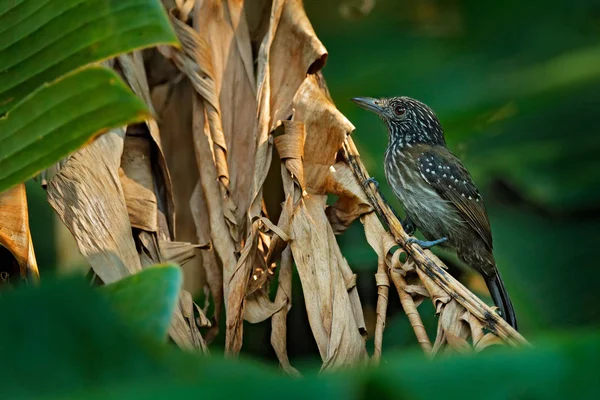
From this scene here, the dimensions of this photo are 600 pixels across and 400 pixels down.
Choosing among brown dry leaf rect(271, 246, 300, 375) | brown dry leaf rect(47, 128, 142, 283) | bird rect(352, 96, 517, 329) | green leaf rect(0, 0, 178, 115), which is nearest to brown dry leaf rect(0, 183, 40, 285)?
brown dry leaf rect(47, 128, 142, 283)

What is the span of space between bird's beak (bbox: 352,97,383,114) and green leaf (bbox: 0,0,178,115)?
50.5 inches

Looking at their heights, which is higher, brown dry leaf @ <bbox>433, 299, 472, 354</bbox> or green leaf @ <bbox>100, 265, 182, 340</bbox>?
brown dry leaf @ <bbox>433, 299, 472, 354</bbox>

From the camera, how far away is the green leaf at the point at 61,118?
3.44ft

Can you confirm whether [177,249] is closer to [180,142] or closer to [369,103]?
[180,142]

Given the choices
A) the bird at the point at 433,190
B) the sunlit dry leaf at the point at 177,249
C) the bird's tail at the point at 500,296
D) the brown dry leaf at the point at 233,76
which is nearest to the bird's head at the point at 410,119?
the bird at the point at 433,190

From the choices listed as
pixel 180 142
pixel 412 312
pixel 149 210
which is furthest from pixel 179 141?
pixel 412 312

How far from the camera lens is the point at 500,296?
94.0 inches

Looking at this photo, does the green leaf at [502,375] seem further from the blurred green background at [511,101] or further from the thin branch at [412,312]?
the blurred green background at [511,101]

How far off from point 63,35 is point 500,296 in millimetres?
1560

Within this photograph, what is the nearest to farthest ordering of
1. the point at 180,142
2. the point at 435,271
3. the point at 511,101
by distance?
the point at 435,271 < the point at 180,142 < the point at 511,101

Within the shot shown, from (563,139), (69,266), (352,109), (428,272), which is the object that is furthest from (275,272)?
(563,139)

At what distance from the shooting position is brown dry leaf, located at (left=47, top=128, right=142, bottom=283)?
146cm

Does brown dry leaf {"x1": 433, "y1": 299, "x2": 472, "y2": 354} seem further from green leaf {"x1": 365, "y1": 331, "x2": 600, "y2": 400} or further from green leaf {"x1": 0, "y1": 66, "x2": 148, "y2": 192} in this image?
green leaf {"x1": 365, "y1": 331, "x2": 600, "y2": 400}

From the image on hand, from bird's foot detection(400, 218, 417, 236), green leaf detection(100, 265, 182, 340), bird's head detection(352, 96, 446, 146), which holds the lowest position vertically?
green leaf detection(100, 265, 182, 340)
